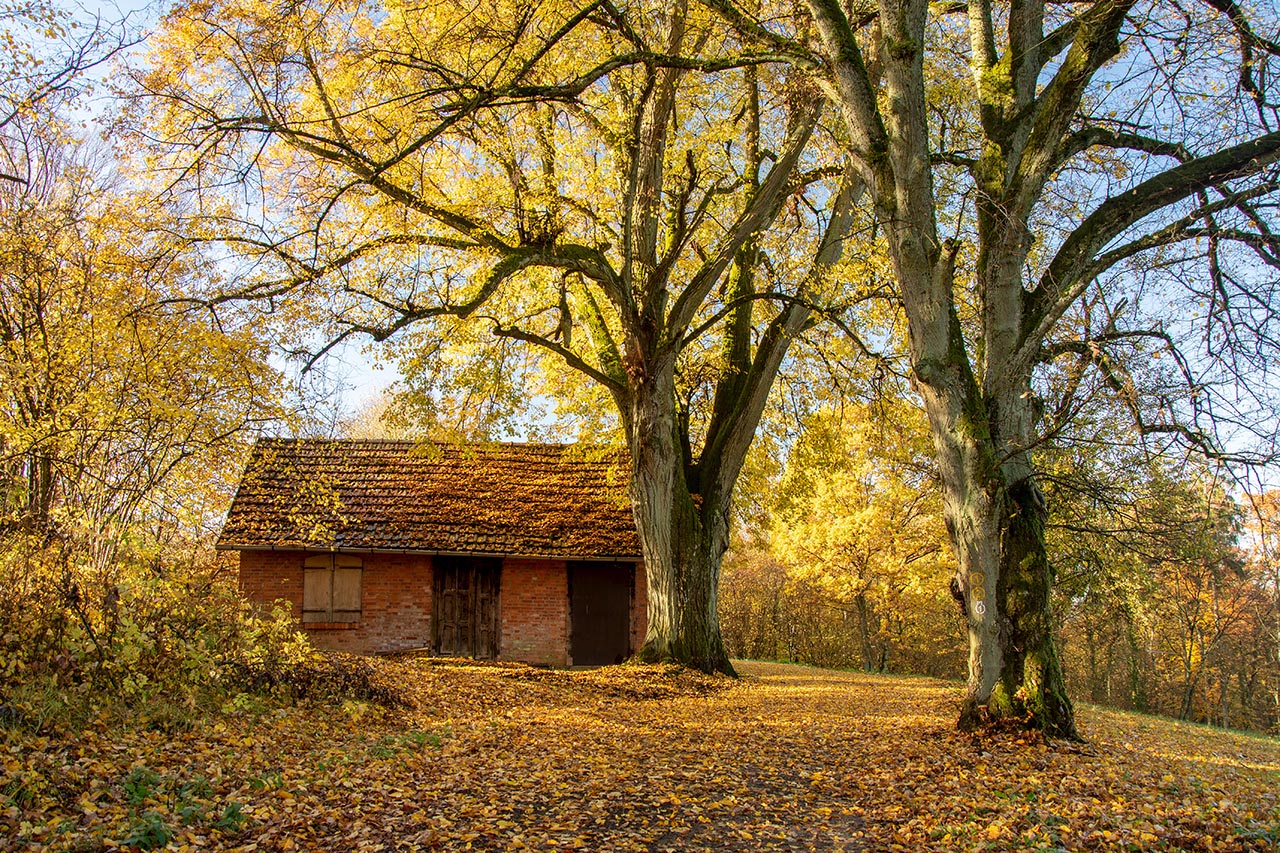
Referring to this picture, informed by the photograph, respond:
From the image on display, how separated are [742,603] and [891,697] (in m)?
19.2

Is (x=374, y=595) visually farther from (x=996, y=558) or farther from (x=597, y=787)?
(x=996, y=558)

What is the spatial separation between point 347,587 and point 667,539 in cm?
796

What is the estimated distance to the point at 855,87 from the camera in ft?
29.1

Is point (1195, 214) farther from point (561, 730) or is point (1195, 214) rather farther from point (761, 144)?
point (761, 144)

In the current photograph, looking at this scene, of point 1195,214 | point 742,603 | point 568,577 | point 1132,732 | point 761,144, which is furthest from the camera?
point 742,603

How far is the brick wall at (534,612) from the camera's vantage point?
60.9 ft

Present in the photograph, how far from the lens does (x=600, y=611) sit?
63.4 feet

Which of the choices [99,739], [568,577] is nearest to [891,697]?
[568,577]

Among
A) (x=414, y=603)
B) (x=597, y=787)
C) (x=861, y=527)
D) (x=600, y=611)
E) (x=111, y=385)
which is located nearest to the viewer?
(x=597, y=787)

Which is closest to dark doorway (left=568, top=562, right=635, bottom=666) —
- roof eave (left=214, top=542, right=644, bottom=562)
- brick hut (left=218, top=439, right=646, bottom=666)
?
brick hut (left=218, top=439, right=646, bottom=666)

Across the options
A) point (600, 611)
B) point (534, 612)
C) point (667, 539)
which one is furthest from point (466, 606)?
point (667, 539)

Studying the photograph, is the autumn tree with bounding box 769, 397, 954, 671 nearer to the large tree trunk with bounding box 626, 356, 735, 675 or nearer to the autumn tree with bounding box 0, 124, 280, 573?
the large tree trunk with bounding box 626, 356, 735, 675

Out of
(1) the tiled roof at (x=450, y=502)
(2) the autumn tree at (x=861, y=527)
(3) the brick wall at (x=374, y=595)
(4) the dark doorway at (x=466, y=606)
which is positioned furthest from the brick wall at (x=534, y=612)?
(2) the autumn tree at (x=861, y=527)

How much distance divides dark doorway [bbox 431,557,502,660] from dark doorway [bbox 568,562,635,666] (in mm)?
1797
